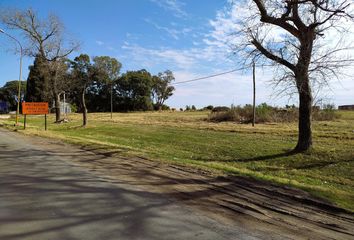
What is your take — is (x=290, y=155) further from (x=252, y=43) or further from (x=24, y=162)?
(x=24, y=162)

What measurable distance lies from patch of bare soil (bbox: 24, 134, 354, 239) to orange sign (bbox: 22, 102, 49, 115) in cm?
2022

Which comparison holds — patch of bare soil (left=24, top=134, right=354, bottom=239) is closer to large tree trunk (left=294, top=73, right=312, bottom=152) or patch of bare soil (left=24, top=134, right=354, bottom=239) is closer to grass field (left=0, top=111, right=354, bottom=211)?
grass field (left=0, top=111, right=354, bottom=211)

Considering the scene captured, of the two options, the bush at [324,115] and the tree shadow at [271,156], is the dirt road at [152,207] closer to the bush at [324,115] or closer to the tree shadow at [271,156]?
the tree shadow at [271,156]

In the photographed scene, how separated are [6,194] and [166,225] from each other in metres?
3.59

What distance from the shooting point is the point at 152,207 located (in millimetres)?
6871

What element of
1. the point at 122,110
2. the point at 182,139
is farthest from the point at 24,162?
the point at 122,110

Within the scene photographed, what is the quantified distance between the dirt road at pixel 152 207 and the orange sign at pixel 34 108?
2062cm

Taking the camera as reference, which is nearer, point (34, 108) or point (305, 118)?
point (305, 118)

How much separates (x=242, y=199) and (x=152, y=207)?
1979 millimetres

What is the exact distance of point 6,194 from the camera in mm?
7625

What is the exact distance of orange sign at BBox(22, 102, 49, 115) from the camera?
99.1 feet

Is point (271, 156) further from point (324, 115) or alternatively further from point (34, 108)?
point (324, 115)

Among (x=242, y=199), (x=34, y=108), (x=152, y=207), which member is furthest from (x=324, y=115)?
(x=152, y=207)

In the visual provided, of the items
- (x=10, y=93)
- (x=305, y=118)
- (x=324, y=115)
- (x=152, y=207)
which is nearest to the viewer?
(x=152, y=207)
